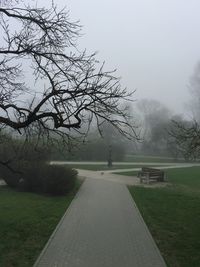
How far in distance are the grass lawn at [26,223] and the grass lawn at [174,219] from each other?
9.32 ft

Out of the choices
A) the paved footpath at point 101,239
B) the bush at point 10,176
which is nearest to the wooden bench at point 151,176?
the bush at point 10,176

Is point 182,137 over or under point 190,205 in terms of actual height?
over

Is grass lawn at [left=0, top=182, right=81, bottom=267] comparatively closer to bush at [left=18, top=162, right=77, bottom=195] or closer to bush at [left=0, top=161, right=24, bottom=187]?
bush at [left=18, top=162, right=77, bottom=195]

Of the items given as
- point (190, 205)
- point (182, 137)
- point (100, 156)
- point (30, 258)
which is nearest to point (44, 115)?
point (30, 258)

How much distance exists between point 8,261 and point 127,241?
3124mm

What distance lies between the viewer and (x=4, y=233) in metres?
12.5

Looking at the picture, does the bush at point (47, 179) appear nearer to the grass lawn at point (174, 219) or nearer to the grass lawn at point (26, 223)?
the grass lawn at point (26, 223)

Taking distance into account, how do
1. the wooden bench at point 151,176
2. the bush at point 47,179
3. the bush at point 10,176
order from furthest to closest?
the wooden bench at point 151,176
the bush at point 10,176
the bush at point 47,179

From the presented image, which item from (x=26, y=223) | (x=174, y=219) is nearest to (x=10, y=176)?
(x=26, y=223)

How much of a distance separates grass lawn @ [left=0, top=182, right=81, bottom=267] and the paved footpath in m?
0.32

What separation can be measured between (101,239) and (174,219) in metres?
4.28

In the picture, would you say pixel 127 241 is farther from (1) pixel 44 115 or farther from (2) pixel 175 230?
(1) pixel 44 115

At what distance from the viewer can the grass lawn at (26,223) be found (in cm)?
1020

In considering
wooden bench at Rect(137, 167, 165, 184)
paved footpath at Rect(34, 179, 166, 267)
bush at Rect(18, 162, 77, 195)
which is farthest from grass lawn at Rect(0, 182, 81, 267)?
wooden bench at Rect(137, 167, 165, 184)
